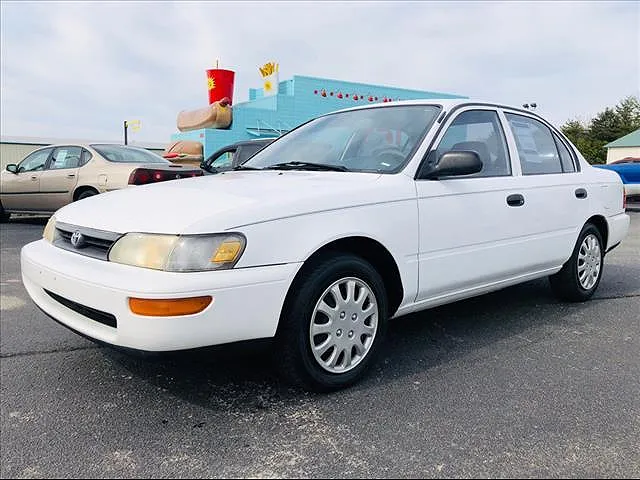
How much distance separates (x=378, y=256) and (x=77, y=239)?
5.10 feet

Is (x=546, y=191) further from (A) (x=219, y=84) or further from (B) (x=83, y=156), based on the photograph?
(A) (x=219, y=84)

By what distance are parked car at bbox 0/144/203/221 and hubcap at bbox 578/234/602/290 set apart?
213 inches

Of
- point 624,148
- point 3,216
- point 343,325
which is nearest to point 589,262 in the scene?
point 343,325

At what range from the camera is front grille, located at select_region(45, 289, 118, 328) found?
248cm

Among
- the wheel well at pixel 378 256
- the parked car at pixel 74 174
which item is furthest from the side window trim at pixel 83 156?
the wheel well at pixel 378 256

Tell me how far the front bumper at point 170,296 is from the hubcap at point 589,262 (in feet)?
9.75

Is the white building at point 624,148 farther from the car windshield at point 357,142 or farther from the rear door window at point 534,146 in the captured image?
the car windshield at point 357,142

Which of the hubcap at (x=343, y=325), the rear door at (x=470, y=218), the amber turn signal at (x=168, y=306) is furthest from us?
the rear door at (x=470, y=218)

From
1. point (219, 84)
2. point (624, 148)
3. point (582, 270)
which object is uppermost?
point (219, 84)

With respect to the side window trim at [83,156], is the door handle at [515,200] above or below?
below

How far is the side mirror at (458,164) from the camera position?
3.15 meters

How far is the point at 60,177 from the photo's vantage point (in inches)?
352

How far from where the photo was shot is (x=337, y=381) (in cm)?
283

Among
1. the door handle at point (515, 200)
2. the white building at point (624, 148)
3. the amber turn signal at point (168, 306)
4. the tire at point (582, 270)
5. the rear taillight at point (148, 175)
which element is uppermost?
the white building at point (624, 148)
